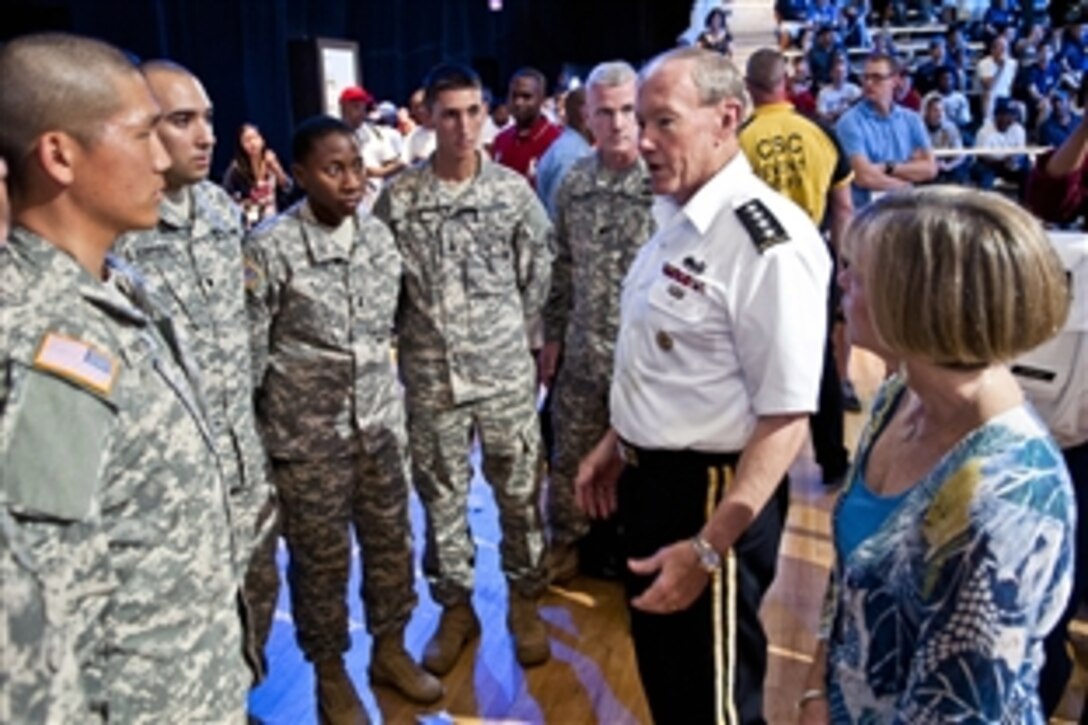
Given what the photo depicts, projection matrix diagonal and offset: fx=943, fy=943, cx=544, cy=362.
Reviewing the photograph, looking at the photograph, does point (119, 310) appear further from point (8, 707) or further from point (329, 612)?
point (329, 612)

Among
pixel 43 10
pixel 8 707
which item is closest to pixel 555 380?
pixel 8 707

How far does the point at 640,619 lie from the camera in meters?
1.74

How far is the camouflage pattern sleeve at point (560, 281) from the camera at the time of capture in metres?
2.93

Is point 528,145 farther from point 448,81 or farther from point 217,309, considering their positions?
point 217,309

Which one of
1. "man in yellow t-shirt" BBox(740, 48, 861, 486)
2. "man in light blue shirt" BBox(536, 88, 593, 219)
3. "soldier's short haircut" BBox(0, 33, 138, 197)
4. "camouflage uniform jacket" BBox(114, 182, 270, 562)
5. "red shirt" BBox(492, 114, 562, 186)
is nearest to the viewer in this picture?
"soldier's short haircut" BBox(0, 33, 138, 197)

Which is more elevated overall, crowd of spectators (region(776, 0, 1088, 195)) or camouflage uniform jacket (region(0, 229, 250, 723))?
crowd of spectators (region(776, 0, 1088, 195))

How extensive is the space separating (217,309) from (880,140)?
3353 mm

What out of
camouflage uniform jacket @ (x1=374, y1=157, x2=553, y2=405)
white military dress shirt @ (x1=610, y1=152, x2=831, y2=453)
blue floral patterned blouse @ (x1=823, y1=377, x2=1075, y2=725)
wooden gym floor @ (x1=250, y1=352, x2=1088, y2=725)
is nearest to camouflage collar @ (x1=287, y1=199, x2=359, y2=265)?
camouflage uniform jacket @ (x1=374, y1=157, x2=553, y2=405)

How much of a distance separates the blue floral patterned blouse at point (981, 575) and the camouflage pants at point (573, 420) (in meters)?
1.88

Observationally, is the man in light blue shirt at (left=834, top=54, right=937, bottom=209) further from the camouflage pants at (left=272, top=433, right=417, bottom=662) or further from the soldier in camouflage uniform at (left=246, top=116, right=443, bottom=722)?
the camouflage pants at (left=272, top=433, right=417, bottom=662)

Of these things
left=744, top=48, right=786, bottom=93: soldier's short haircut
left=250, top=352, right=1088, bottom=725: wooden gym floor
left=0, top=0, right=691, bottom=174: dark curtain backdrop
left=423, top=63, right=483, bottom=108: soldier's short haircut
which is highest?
left=0, top=0, right=691, bottom=174: dark curtain backdrop

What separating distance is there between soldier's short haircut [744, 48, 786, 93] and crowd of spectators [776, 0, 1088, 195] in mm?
4445

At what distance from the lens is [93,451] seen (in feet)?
3.21

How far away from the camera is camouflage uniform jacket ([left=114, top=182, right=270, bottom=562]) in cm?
198
